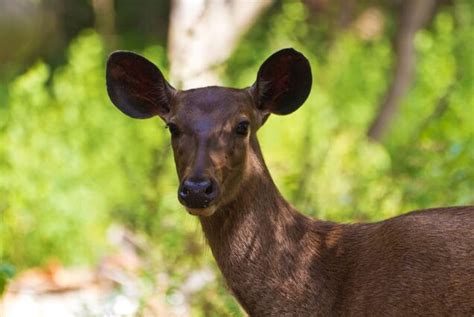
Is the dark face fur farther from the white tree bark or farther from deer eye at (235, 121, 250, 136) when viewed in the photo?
the white tree bark

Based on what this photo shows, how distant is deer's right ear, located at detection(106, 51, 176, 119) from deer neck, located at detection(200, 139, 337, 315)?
54 centimetres

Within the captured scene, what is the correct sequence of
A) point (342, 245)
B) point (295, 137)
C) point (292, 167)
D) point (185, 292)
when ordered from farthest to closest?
point (295, 137) < point (292, 167) < point (185, 292) < point (342, 245)

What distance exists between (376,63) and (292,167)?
751cm

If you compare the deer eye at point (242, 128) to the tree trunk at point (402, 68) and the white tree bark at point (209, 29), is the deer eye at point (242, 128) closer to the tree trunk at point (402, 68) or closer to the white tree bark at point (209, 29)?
the white tree bark at point (209, 29)

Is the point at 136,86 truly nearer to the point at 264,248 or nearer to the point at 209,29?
the point at 264,248

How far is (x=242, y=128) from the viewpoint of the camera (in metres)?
5.30

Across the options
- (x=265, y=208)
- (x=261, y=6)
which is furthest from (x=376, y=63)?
(x=265, y=208)

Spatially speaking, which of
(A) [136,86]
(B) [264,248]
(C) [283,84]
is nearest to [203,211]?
(B) [264,248]

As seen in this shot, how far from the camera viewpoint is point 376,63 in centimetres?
1800

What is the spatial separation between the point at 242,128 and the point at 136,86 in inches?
27.8

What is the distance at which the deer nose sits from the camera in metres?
5.01

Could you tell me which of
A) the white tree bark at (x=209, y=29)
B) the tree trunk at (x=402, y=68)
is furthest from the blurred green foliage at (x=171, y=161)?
the white tree bark at (x=209, y=29)

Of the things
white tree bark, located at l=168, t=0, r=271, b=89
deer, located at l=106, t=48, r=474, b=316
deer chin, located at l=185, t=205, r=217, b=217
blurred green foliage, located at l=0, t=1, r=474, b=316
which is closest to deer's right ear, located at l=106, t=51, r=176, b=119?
deer, located at l=106, t=48, r=474, b=316

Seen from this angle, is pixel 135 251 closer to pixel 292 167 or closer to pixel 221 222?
pixel 292 167
